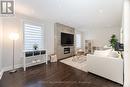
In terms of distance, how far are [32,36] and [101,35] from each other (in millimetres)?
6541

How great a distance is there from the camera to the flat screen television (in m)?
7.09

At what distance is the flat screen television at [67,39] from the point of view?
7.09m

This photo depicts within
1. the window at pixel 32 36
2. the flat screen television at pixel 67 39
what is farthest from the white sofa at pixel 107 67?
the flat screen television at pixel 67 39

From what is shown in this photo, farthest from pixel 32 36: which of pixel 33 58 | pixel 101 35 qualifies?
pixel 101 35

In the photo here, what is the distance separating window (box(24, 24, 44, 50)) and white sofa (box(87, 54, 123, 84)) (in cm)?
299

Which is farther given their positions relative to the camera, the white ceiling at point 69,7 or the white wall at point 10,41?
the white wall at point 10,41

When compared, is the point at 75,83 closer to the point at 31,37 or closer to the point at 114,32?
the point at 31,37

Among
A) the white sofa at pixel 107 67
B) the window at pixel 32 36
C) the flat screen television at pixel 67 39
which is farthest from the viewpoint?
the flat screen television at pixel 67 39

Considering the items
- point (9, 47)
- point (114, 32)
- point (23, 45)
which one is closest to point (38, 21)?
point (23, 45)

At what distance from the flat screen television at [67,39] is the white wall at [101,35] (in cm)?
264

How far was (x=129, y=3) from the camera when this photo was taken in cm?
234

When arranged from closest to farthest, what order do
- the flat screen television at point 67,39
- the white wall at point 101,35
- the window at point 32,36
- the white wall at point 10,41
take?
the white wall at point 10,41, the window at point 32,36, the flat screen television at point 67,39, the white wall at point 101,35

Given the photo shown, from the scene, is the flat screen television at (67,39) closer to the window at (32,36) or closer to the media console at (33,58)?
the window at (32,36)

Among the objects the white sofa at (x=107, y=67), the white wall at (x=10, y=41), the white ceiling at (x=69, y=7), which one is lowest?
the white sofa at (x=107, y=67)
